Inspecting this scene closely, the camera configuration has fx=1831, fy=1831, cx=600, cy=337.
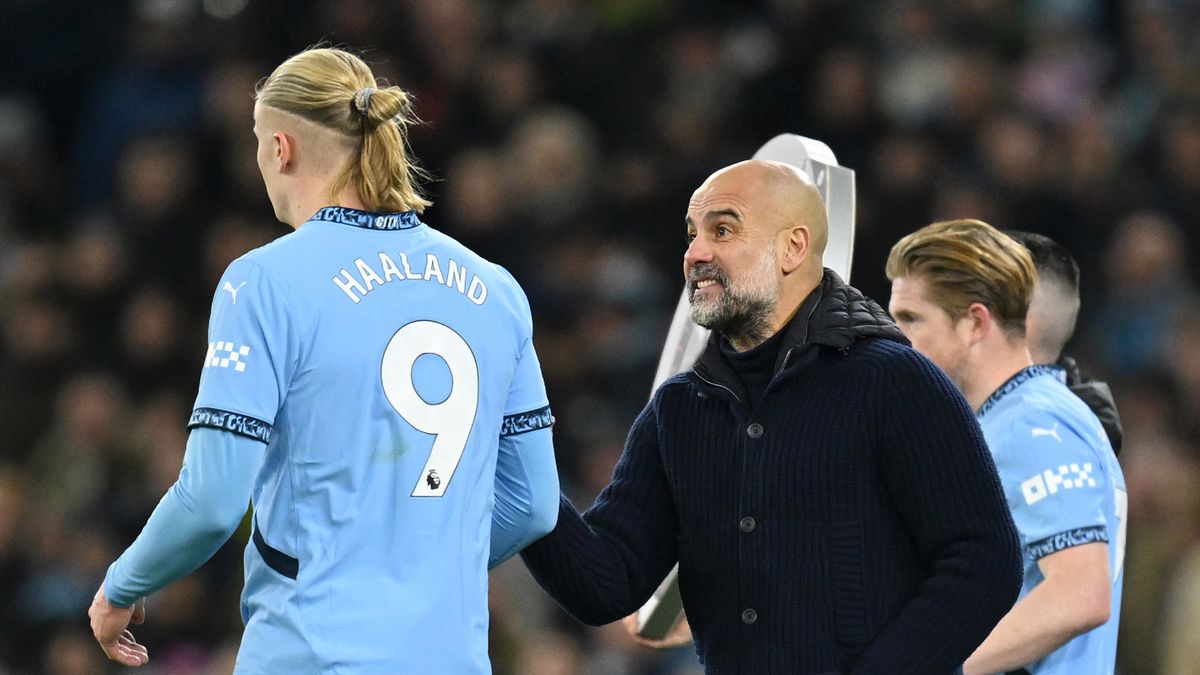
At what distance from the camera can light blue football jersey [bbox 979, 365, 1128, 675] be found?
3688 millimetres

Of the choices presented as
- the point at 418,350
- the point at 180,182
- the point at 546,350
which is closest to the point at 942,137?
the point at 546,350

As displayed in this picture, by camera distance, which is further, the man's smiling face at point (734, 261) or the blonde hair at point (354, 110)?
the man's smiling face at point (734, 261)

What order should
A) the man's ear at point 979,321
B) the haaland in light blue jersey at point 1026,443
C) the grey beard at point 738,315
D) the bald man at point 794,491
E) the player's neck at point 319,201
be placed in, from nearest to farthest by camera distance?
the player's neck at point 319,201 → the bald man at point 794,491 → the grey beard at point 738,315 → the haaland in light blue jersey at point 1026,443 → the man's ear at point 979,321

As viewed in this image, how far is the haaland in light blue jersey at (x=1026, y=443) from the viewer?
3.62m

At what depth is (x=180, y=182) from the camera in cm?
859

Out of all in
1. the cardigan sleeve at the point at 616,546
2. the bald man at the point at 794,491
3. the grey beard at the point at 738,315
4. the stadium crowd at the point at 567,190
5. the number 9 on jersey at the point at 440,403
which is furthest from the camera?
the stadium crowd at the point at 567,190

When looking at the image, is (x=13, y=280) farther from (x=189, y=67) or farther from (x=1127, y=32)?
(x=1127, y=32)

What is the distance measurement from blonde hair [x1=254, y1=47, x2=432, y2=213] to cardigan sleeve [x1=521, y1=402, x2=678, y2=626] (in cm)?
76

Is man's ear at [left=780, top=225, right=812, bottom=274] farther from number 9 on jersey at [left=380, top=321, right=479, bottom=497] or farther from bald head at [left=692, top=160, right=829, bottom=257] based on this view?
number 9 on jersey at [left=380, top=321, right=479, bottom=497]

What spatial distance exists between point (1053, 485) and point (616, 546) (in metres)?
0.91

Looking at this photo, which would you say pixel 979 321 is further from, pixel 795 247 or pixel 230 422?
pixel 230 422

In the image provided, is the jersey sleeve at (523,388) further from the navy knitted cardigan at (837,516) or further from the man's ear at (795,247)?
the man's ear at (795,247)

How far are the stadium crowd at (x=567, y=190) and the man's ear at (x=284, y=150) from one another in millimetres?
3794

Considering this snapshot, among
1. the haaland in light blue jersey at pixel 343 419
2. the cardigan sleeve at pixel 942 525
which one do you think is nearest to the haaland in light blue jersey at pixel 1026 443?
the cardigan sleeve at pixel 942 525
